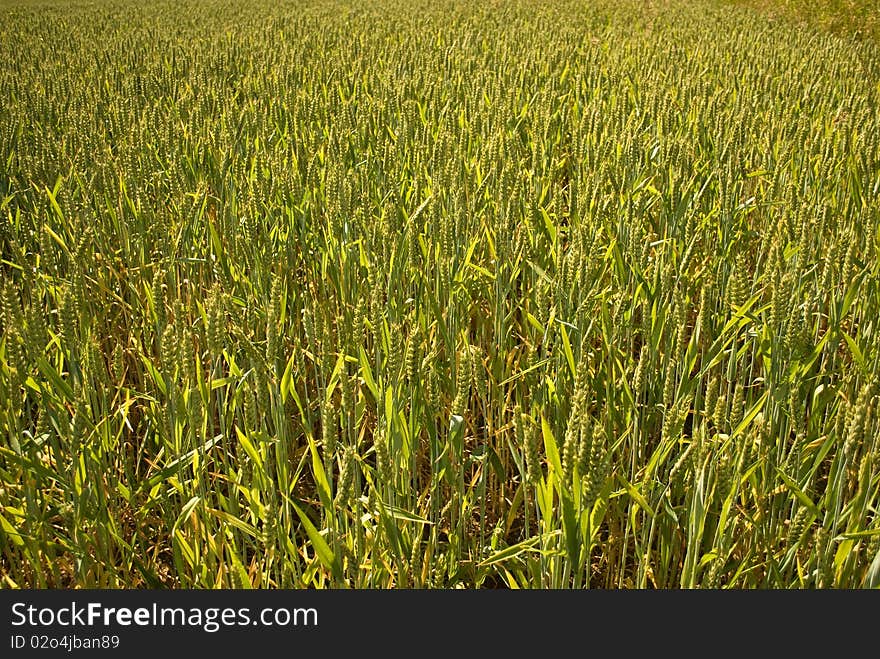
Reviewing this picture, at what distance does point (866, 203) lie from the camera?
2.38 m

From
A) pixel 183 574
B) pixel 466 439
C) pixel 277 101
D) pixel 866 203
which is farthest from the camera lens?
pixel 277 101

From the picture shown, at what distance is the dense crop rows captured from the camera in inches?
47.6

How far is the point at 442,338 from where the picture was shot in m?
1.89

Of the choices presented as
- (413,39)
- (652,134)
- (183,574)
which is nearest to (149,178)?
(183,574)

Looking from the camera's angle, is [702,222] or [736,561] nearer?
[736,561]

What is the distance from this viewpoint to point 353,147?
3000 mm

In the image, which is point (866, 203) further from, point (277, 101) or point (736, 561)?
point (277, 101)

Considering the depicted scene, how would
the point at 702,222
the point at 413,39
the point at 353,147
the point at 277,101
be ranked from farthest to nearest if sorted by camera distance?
1. the point at 413,39
2. the point at 277,101
3. the point at 353,147
4. the point at 702,222

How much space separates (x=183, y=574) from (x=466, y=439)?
0.71 metres

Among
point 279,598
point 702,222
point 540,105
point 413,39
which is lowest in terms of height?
point 279,598

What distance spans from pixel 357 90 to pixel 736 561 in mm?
3551

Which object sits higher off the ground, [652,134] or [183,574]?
→ [652,134]

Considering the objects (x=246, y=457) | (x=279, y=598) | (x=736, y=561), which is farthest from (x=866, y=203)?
(x=279, y=598)

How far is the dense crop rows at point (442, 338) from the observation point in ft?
3.96
